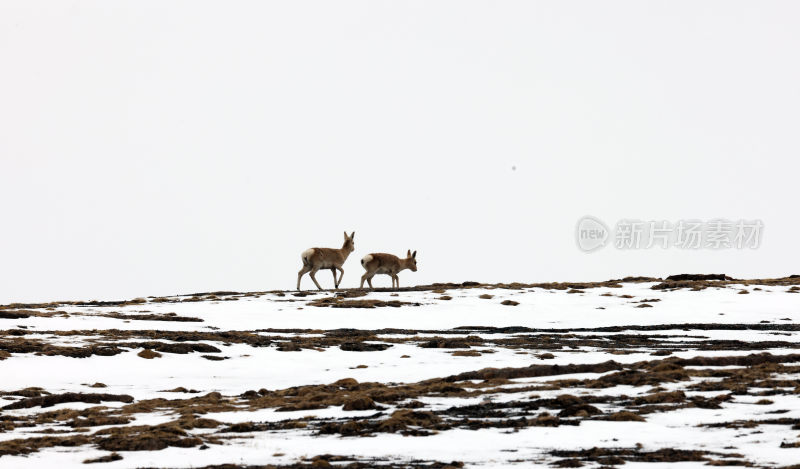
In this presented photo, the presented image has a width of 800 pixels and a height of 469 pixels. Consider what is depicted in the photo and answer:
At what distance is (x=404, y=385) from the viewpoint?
76.8 feet

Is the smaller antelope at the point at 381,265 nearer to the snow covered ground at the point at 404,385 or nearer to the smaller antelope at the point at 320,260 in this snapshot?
the smaller antelope at the point at 320,260

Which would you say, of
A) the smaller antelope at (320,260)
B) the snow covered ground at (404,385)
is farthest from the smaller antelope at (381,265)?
the snow covered ground at (404,385)

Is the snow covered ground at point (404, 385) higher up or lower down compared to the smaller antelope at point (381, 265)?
lower down

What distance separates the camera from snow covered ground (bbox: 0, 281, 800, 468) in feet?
48.9

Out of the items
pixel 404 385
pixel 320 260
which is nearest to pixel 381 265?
pixel 320 260

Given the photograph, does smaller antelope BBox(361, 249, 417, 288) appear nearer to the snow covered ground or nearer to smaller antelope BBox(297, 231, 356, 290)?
smaller antelope BBox(297, 231, 356, 290)

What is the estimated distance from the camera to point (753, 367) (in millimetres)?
24203

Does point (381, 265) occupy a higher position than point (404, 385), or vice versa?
point (381, 265)

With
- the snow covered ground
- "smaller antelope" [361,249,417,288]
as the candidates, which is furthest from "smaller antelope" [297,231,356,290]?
the snow covered ground

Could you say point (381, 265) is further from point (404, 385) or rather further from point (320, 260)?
point (404, 385)

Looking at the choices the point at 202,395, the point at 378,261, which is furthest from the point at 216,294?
the point at 202,395

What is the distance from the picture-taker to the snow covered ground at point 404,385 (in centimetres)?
1491

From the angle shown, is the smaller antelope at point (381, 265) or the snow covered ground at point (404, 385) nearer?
the snow covered ground at point (404, 385)

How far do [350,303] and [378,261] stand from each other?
10839 millimetres
